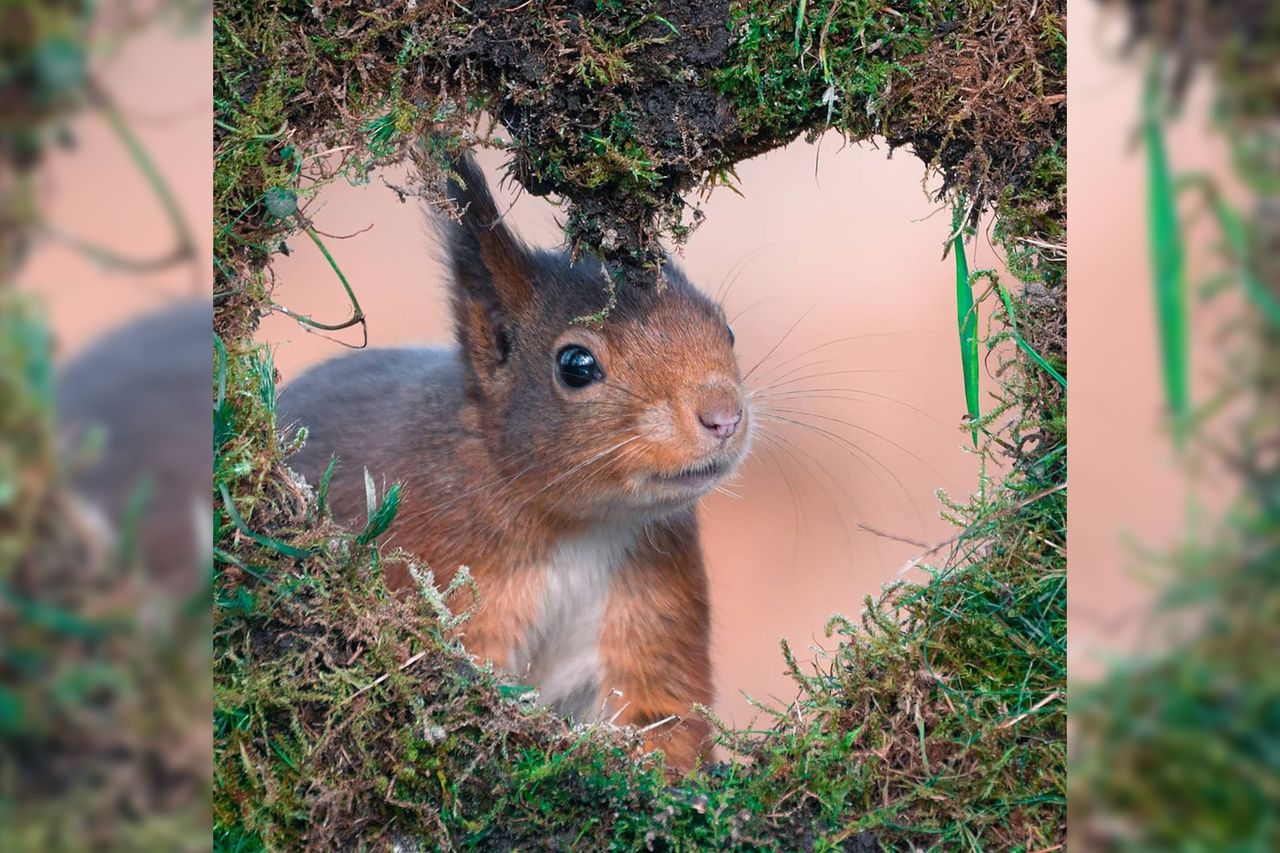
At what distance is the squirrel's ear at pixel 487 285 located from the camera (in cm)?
274

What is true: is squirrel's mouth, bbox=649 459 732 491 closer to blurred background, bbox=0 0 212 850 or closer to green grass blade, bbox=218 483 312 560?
green grass blade, bbox=218 483 312 560

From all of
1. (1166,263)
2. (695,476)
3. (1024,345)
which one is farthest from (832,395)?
(1166,263)

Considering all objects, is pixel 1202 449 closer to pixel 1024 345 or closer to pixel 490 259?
pixel 1024 345

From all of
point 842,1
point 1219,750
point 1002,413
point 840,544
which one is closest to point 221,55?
point 842,1

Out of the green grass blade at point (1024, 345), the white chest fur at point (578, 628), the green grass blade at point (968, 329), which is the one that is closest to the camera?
the green grass blade at point (1024, 345)

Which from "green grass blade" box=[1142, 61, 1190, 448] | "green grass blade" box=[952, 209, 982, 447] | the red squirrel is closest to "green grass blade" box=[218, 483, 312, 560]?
the red squirrel

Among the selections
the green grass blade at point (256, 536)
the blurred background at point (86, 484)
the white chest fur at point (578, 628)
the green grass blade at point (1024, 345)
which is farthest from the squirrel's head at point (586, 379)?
the blurred background at point (86, 484)

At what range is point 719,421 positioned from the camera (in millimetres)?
2555

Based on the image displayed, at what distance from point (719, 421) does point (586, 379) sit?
362 millimetres

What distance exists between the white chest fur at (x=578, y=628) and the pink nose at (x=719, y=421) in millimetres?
553

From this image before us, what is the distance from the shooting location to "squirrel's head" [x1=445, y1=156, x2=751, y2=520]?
2.60m

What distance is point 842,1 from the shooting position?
1.89 m

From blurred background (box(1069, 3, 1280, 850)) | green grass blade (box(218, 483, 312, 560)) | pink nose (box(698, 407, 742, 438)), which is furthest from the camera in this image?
pink nose (box(698, 407, 742, 438))

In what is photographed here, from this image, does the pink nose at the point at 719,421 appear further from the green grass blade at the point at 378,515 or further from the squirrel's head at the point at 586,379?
the green grass blade at the point at 378,515
